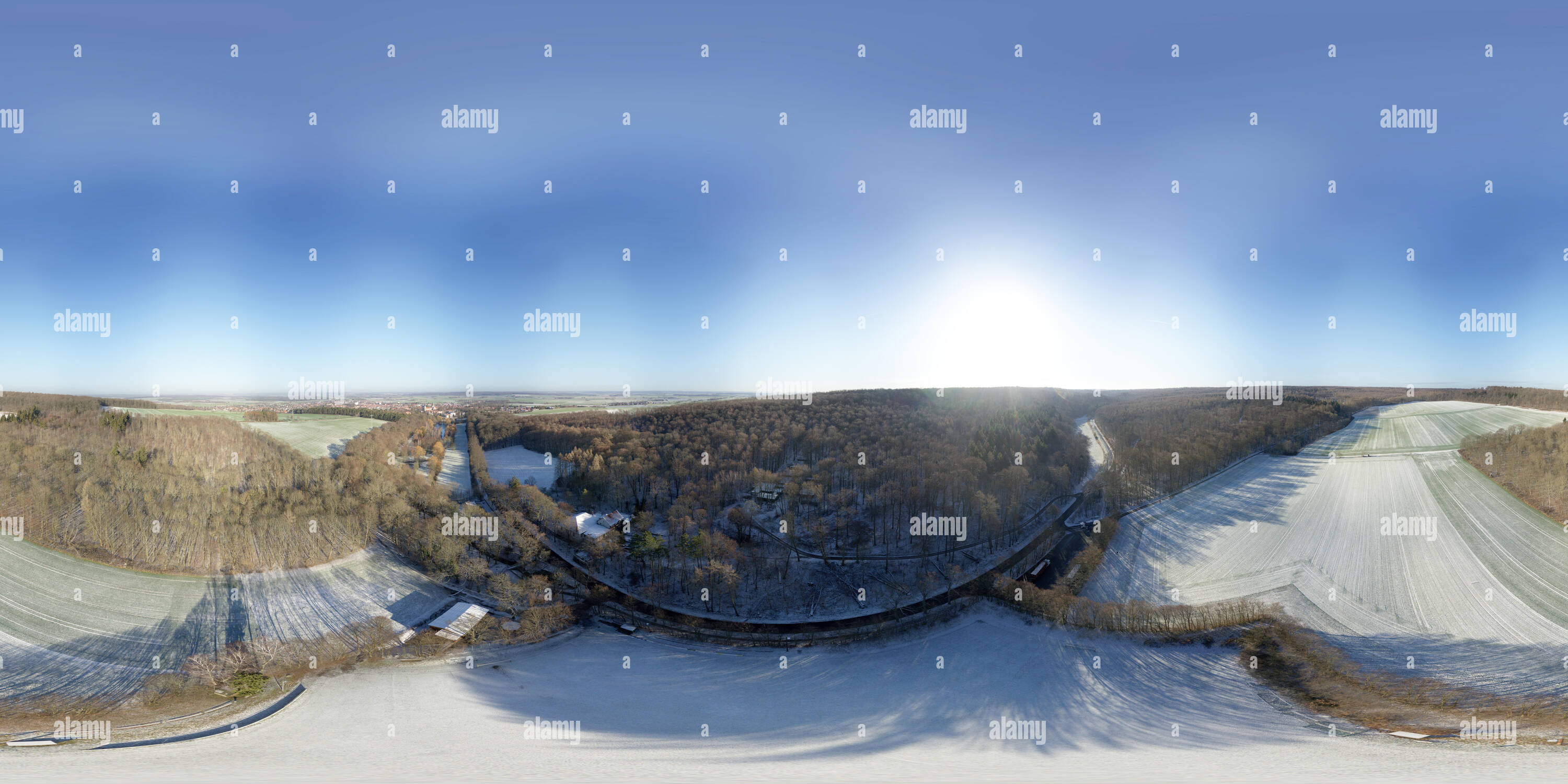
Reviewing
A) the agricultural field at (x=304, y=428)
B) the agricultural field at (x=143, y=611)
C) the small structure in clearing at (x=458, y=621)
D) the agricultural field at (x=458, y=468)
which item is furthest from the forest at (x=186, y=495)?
the small structure in clearing at (x=458, y=621)

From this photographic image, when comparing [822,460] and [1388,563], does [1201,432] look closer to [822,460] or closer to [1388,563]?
[1388,563]

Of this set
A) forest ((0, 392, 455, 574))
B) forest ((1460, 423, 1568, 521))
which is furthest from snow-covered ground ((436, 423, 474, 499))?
forest ((1460, 423, 1568, 521))

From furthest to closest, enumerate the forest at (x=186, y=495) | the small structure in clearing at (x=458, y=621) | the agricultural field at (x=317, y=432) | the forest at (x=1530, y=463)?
the agricultural field at (x=317, y=432), the forest at (x=1530, y=463), the forest at (x=186, y=495), the small structure in clearing at (x=458, y=621)

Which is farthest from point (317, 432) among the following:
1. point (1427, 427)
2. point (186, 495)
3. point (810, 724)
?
point (1427, 427)

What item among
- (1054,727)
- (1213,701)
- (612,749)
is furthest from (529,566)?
(1213,701)

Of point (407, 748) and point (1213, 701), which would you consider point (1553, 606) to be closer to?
point (1213, 701)

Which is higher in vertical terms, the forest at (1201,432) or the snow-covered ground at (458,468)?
the forest at (1201,432)

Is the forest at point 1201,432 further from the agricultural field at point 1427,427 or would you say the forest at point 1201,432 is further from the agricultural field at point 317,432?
the agricultural field at point 317,432
